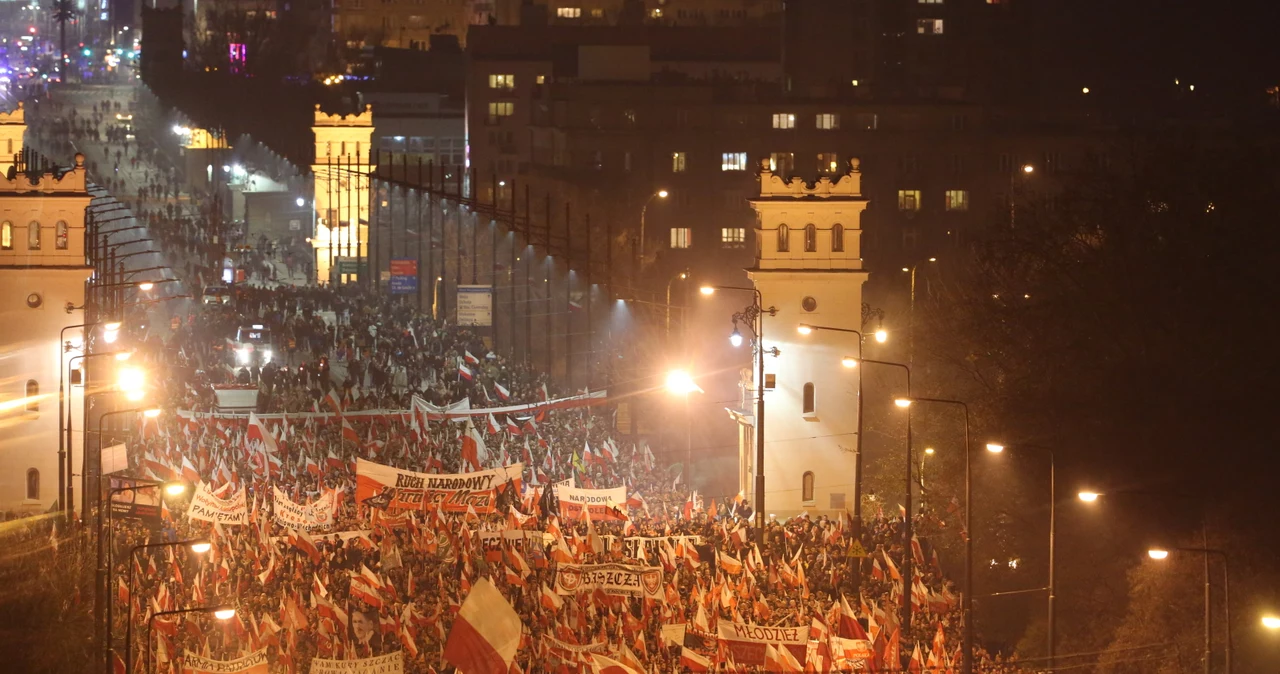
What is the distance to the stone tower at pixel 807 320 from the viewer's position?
169ft

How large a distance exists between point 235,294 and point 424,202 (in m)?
26.7

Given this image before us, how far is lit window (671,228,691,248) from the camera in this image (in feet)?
303

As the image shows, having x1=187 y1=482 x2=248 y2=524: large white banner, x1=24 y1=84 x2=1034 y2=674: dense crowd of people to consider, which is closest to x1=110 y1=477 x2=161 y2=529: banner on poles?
x1=24 y1=84 x2=1034 y2=674: dense crowd of people

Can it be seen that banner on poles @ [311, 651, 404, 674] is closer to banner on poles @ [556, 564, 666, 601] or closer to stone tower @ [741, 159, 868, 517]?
banner on poles @ [556, 564, 666, 601]

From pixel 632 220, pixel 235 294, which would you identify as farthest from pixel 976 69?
Result: pixel 235 294

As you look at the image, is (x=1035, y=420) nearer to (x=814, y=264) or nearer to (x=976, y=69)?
(x=814, y=264)

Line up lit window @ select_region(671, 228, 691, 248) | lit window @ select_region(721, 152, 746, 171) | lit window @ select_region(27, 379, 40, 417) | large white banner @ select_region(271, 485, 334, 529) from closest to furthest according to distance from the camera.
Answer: large white banner @ select_region(271, 485, 334, 529)
lit window @ select_region(27, 379, 40, 417)
lit window @ select_region(671, 228, 691, 248)
lit window @ select_region(721, 152, 746, 171)

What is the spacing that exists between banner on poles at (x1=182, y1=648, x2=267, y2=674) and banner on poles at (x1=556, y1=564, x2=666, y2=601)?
5.73 metres

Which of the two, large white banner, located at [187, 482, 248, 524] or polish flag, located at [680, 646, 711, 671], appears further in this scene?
large white banner, located at [187, 482, 248, 524]

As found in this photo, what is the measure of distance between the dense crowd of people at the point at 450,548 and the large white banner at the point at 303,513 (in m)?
0.09

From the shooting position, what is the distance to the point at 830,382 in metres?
51.8

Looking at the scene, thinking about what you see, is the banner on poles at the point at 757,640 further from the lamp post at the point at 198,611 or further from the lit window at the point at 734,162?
the lit window at the point at 734,162

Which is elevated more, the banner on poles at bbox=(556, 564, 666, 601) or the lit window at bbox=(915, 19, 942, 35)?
the lit window at bbox=(915, 19, 942, 35)

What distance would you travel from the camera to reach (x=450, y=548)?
3741 cm
